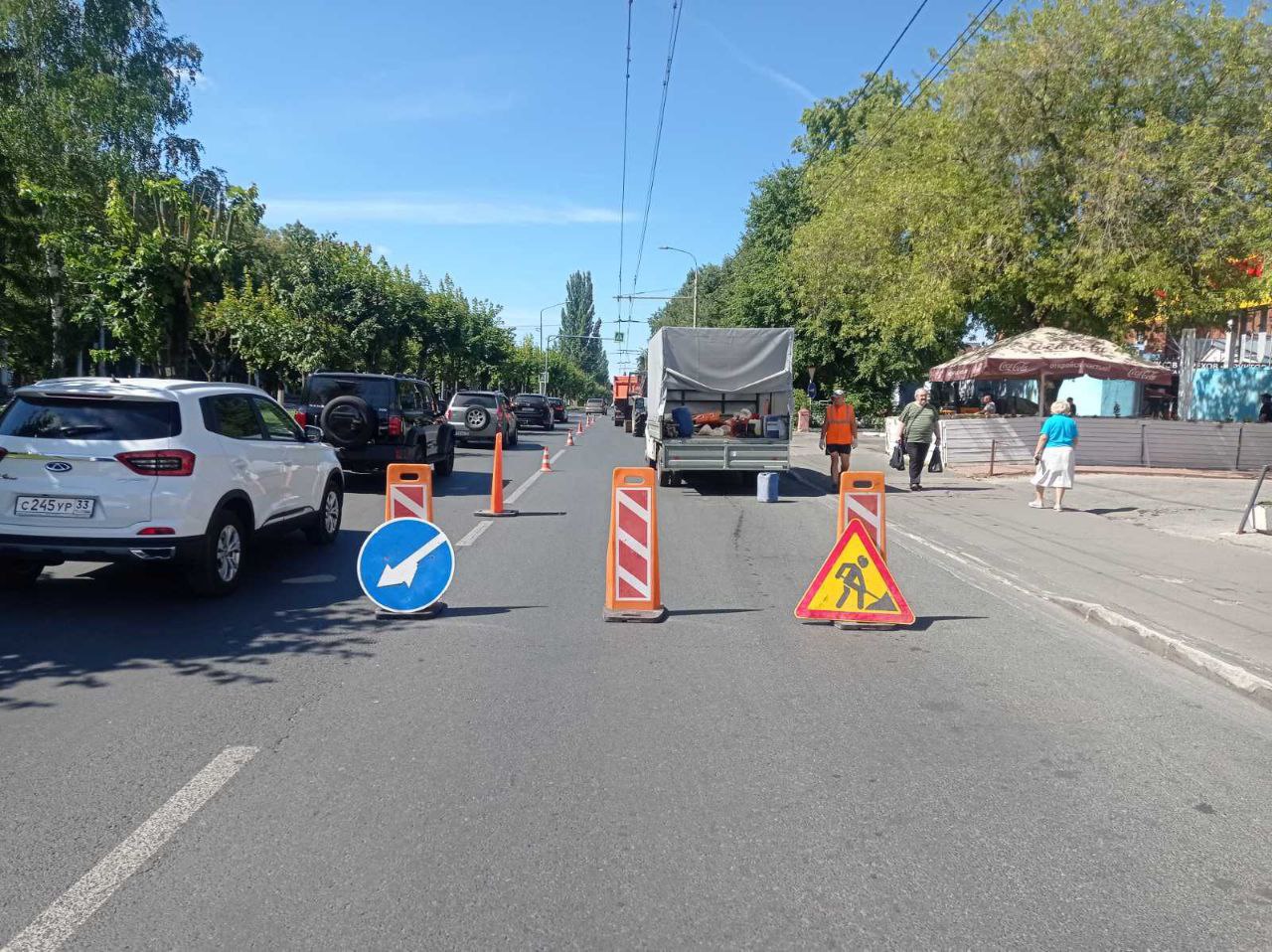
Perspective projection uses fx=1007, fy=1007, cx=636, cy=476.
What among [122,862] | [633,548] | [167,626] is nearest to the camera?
[122,862]

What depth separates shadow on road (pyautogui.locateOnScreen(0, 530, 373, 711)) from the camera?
19.7 feet

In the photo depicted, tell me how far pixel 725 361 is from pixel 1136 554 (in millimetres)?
9442

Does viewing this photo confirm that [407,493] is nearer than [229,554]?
No

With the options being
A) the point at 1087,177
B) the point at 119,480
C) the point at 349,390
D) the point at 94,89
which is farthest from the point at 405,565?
the point at 94,89

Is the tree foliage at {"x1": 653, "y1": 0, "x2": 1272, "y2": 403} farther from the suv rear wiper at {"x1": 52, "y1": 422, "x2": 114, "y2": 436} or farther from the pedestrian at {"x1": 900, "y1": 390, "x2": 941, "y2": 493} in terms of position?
the suv rear wiper at {"x1": 52, "y1": 422, "x2": 114, "y2": 436}

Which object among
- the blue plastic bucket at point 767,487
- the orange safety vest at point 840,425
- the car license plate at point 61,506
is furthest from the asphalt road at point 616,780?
the orange safety vest at point 840,425

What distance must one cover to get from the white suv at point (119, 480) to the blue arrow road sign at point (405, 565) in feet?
4.58

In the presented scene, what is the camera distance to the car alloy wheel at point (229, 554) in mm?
7910

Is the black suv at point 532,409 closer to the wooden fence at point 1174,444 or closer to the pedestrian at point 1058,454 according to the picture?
the wooden fence at point 1174,444

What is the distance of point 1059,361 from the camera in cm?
2300

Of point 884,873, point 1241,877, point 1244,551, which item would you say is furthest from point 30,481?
point 1244,551

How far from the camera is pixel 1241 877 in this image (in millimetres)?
3596

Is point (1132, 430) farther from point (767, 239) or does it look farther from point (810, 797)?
point (767, 239)

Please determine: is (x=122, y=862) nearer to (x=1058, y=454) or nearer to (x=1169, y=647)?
(x=1169, y=647)
